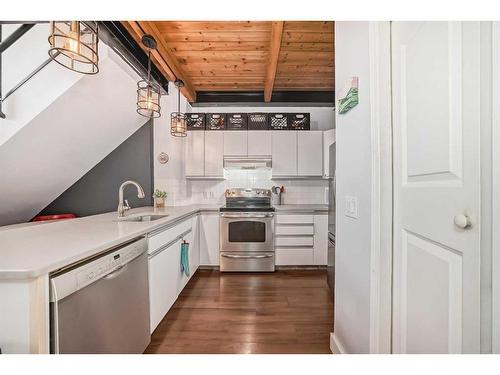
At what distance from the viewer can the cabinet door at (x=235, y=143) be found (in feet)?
12.3

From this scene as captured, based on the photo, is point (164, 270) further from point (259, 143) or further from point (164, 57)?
point (259, 143)

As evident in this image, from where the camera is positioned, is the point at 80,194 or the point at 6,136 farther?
the point at 80,194

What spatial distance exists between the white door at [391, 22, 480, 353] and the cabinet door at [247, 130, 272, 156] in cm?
265

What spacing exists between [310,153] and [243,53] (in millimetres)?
1691

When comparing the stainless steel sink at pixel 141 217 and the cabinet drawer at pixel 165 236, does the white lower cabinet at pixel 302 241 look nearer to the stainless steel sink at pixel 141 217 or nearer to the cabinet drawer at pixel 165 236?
the cabinet drawer at pixel 165 236

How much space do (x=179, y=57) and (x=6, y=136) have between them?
1847 millimetres

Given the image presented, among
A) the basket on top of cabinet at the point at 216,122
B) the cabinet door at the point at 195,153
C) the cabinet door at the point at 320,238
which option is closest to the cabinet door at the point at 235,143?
the basket on top of cabinet at the point at 216,122

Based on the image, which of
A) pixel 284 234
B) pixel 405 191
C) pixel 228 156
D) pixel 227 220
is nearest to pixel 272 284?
pixel 284 234

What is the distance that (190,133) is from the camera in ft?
12.3

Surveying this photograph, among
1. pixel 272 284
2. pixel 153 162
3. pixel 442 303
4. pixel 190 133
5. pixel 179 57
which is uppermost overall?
pixel 179 57

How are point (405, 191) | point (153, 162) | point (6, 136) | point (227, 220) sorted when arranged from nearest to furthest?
point (405, 191) < point (6, 136) < point (227, 220) < point (153, 162)

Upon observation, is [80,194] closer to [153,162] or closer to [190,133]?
[153,162]

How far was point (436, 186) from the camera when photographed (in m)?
0.83

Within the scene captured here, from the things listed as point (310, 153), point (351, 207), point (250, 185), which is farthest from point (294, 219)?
point (351, 207)
